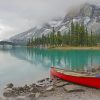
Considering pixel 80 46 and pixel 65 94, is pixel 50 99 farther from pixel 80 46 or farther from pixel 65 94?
pixel 80 46

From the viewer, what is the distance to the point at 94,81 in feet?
88.4

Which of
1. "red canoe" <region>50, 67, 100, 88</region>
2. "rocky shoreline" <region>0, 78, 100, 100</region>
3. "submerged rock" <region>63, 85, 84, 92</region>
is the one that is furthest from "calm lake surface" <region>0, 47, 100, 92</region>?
"submerged rock" <region>63, 85, 84, 92</region>

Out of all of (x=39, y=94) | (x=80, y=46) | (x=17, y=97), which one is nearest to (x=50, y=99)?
(x=39, y=94)

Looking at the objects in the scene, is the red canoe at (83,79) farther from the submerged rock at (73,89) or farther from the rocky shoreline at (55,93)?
the submerged rock at (73,89)

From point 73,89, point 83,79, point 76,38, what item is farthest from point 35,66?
point 76,38

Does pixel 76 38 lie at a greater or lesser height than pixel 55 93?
greater

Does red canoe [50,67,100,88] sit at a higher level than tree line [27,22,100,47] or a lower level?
lower

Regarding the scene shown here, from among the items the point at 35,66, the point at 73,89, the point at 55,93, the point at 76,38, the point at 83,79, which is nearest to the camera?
the point at 55,93

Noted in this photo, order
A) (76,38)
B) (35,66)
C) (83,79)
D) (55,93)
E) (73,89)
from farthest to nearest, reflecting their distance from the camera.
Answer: (76,38)
(35,66)
(83,79)
(73,89)
(55,93)

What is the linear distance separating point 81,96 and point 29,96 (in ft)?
17.7

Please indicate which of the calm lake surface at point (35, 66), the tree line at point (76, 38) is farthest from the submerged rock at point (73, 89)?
the tree line at point (76, 38)

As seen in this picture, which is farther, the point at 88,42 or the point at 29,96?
the point at 88,42

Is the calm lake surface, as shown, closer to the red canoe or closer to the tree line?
the red canoe

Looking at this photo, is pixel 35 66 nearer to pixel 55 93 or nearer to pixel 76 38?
pixel 55 93
